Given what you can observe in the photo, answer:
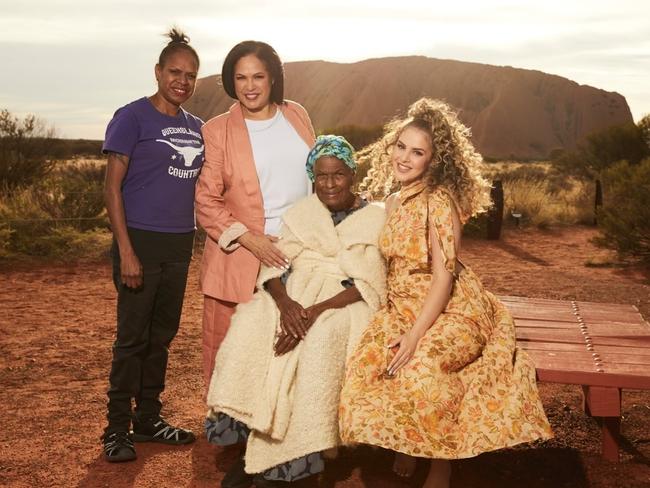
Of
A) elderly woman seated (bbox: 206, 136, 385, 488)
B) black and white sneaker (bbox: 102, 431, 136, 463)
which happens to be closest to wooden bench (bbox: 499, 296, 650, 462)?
elderly woman seated (bbox: 206, 136, 385, 488)

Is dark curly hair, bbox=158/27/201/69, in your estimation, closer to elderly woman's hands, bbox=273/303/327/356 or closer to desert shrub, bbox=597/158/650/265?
elderly woman's hands, bbox=273/303/327/356

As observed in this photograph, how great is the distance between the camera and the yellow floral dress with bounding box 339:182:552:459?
3.27 meters

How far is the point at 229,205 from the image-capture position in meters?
4.14

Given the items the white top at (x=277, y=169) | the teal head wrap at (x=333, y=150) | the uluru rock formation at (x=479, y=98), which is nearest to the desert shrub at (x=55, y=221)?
the white top at (x=277, y=169)

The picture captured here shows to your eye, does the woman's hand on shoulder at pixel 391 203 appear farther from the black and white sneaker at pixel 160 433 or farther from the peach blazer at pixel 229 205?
the black and white sneaker at pixel 160 433

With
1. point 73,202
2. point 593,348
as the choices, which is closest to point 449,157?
point 593,348

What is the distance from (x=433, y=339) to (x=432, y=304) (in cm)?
17

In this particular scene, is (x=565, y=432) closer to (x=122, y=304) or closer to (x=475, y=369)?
(x=475, y=369)

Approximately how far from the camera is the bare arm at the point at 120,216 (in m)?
3.92

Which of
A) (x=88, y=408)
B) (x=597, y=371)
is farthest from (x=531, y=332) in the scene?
(x=88, y=408)

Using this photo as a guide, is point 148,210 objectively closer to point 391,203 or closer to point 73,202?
point 391,203

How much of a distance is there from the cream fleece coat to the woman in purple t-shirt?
56 centimetres

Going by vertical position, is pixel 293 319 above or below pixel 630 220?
below

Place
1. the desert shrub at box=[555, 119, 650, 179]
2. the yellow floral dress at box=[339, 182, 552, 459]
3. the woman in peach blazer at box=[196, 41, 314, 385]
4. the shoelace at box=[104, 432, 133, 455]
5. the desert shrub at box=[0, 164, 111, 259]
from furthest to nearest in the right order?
the desert shrub at box=[555, 119, 650, 179] < the desert shrub at box=[0, 164, 111, 259] < the shoelace at box=[104, 432, 133, 455] < the woman in peach blazer at box=[196, 41, 314, 385] < the yellow floral dress at box=[339, 182, 552, 459]
